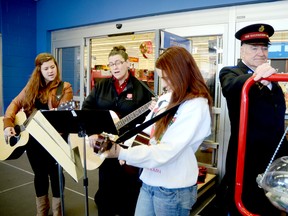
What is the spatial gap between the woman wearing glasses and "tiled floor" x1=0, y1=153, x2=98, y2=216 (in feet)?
0.85

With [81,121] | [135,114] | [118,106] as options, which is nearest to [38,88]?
[118,106]

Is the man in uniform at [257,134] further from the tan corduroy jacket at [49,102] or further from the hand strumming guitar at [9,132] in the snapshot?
the hand strumming guitar at [9,132]

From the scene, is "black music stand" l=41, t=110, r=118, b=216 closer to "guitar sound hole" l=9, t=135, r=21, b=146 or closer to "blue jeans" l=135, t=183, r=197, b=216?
"blue jeans" l=135, t=183, r=197, b=216

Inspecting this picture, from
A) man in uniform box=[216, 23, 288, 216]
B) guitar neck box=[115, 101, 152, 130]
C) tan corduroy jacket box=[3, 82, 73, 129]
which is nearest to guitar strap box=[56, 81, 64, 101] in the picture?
tan corduroy jacket box=[3, 82, 73, 129]

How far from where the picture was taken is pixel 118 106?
244cm

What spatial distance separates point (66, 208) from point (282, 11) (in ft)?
10.7

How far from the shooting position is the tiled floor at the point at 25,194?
2.89 m

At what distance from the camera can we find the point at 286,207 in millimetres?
735

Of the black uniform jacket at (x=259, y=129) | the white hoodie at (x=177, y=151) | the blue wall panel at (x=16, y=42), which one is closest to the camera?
the white hoodie at (x=177, y=151)

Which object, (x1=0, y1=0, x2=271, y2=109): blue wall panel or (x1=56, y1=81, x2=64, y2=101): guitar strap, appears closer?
(x1=56, y1=81, x2=64, y2=101): guitar strap

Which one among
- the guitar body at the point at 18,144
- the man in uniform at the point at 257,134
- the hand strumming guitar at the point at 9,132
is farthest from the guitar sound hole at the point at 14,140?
the man in uniform at the point at 257,134

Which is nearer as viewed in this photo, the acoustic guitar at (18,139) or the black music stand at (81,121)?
the black music stand at (81,121)

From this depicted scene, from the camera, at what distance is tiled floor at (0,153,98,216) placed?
9.49 ft

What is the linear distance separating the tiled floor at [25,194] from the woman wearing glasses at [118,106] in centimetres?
26
